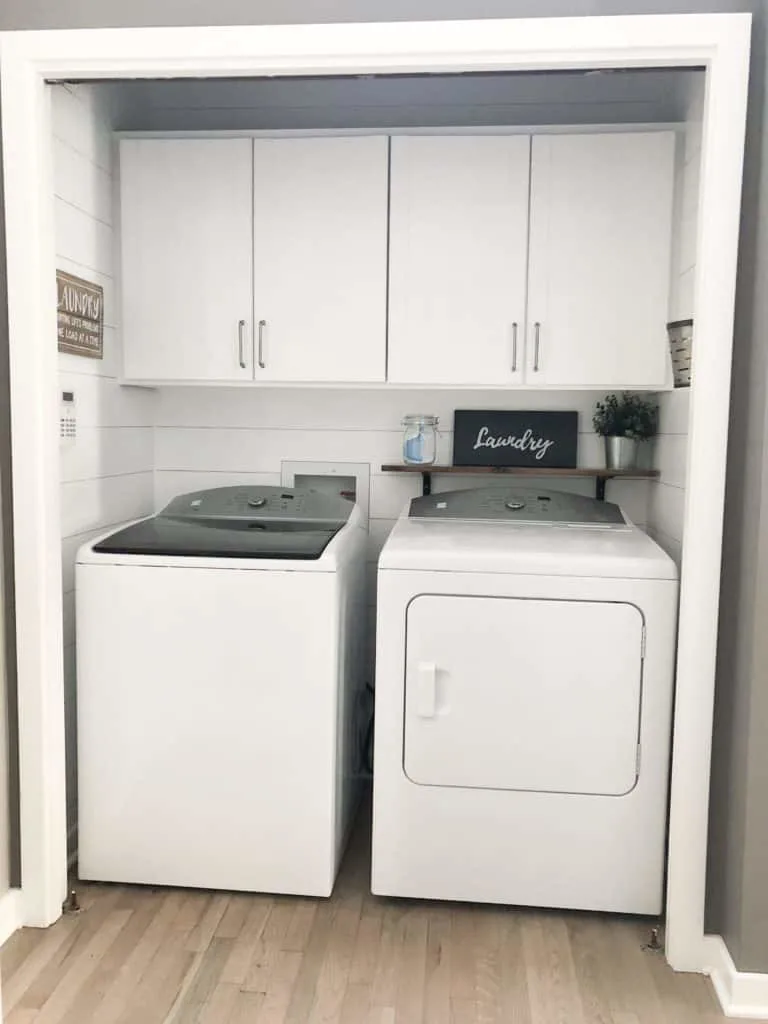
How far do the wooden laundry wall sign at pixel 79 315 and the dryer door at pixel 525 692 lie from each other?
3.92 feet

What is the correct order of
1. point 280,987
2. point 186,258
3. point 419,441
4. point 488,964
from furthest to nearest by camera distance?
1. point 419,441
2. point 186,258
3. point 488,964
4. point 280,987

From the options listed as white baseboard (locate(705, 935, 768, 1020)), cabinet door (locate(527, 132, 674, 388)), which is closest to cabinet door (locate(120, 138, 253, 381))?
cabinet door (locate(527, 132, 674, 388))

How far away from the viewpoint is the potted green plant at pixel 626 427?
115 inches

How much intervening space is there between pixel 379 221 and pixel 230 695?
144cm

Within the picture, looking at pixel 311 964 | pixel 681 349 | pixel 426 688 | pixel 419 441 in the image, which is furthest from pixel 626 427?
pixel 311 964

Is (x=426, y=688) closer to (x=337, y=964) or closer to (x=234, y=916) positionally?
(x=337, y=964)

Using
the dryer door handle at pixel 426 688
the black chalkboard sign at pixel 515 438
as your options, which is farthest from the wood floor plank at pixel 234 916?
the black chalkboard sign at pixel 515 438

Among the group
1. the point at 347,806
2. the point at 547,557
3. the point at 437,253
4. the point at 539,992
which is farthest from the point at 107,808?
the point at 437,253

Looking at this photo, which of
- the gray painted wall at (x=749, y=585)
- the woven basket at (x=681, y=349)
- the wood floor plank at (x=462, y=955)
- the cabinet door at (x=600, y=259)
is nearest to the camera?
the gray painted wall at (x=749, y=585)

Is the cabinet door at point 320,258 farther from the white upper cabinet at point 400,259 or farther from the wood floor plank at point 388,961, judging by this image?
the wood floor plank at point 388,961

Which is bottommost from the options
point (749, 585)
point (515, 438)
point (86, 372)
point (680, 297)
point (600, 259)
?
point (749, 585)

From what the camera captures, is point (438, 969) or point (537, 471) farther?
point (537, 471)

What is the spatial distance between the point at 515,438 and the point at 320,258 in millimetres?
868

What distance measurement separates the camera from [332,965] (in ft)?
7.20
